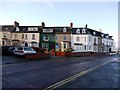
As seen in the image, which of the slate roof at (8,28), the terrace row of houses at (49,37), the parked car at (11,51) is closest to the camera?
the parked car at (11,51)

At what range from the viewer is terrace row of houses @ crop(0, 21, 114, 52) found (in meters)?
77.2

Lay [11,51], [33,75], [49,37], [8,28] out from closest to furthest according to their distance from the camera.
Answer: [33,75], [11,51], [49,37], [8,28]

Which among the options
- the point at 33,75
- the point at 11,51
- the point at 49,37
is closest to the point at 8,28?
the point at 49,37

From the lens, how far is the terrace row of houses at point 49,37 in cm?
7725

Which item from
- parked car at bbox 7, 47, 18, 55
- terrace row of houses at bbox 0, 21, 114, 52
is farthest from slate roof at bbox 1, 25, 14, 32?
parked car at bbox 7, 47, 18, 55

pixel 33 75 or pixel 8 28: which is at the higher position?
pixel 8 28

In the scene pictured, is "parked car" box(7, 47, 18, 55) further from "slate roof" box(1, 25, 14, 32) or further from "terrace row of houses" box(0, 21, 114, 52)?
"slate roof" box(1, 25, 14, 32)

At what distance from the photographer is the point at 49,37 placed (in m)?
78.4

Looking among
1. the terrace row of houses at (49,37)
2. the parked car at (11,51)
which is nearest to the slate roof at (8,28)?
the terrace row of houses at (49,37)

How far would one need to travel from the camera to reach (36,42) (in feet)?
254

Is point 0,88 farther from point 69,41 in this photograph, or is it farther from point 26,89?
point 69,41

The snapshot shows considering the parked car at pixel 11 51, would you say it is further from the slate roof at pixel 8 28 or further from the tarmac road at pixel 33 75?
the slate roof at pixel 8 28

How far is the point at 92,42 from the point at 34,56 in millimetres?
50823

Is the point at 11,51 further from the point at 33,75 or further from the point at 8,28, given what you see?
the point at 8,28
